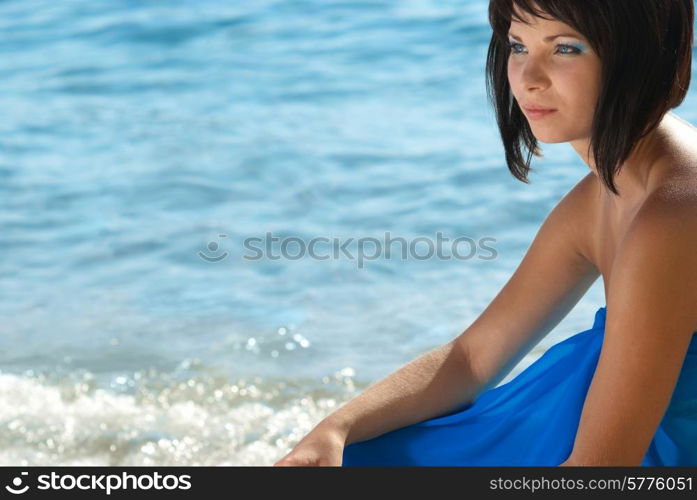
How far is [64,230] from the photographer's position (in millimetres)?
5668

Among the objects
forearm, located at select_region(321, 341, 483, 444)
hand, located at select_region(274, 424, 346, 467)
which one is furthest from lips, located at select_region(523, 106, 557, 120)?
hand, located at select_region(274, 424, 346, 467)

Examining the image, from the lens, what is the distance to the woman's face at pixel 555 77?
6.11ft

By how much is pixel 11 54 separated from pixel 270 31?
1985 mm

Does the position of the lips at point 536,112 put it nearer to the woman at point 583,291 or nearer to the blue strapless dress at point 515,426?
the woman at point 583,291

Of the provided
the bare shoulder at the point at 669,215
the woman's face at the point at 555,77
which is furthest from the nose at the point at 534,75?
the bare shoulder at the point at 669,215

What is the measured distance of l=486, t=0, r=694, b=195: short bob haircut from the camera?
5.90 feet

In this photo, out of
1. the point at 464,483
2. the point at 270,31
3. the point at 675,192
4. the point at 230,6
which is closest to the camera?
the point at 675,192

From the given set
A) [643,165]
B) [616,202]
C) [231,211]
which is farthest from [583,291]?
[231,211]

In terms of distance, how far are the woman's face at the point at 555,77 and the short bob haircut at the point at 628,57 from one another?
19 mm

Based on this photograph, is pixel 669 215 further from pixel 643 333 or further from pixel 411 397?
pixel 411 397

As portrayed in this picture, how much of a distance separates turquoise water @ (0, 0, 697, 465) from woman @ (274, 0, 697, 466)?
4.74 feet

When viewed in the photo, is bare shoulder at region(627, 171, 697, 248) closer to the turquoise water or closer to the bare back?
the bare back

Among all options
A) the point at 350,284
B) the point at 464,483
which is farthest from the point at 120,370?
the point at 464,483

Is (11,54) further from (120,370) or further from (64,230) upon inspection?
(120,370)
